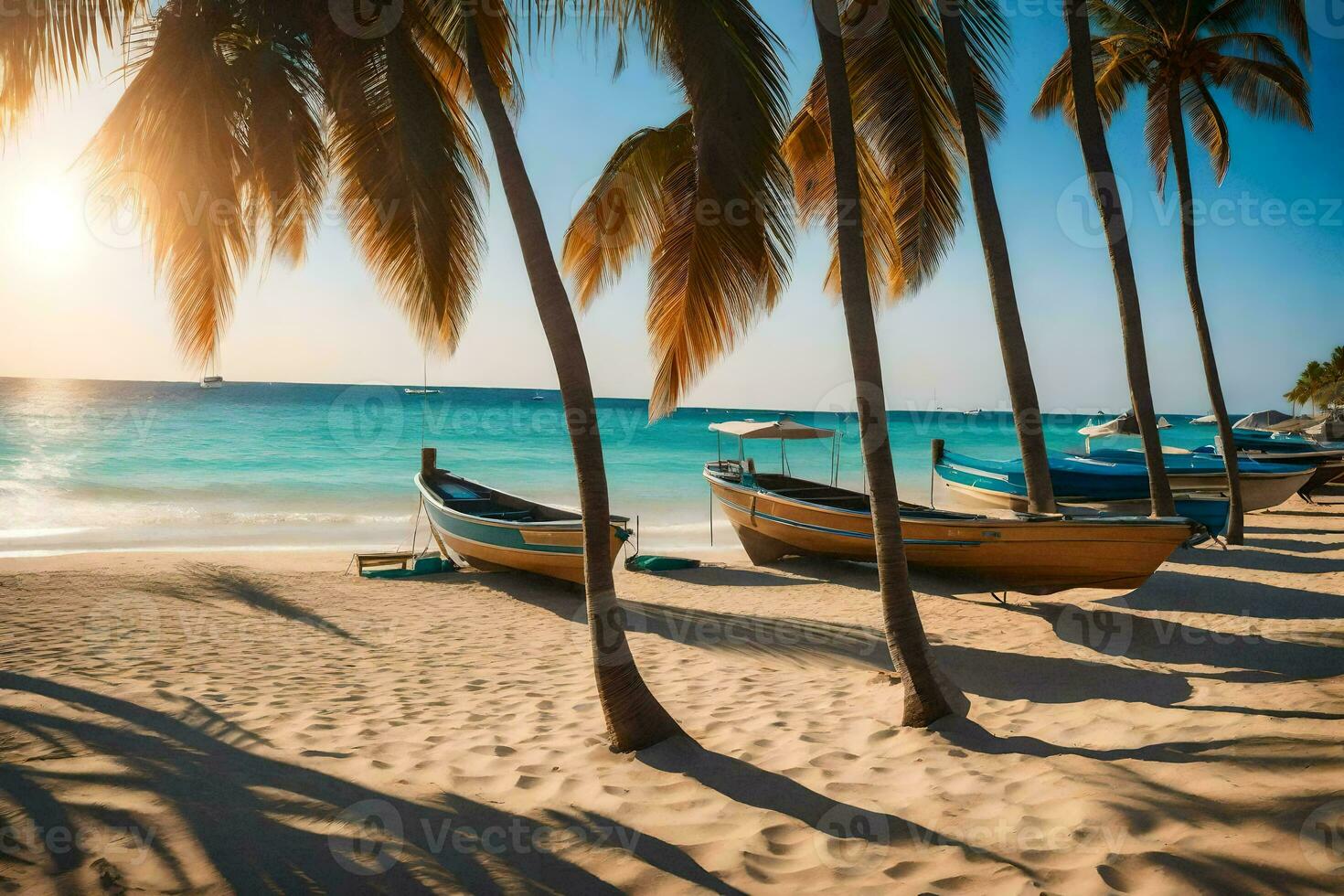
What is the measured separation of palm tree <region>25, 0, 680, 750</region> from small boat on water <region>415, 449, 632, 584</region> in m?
3.72

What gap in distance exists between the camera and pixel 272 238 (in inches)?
250

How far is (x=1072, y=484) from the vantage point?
637 inches

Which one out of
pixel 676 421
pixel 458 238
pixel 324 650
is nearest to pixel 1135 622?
pixel 458 238

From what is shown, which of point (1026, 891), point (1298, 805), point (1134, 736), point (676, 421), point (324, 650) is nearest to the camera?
point (1026, 891)

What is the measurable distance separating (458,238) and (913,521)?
657 cm

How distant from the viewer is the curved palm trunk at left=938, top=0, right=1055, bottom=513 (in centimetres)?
690

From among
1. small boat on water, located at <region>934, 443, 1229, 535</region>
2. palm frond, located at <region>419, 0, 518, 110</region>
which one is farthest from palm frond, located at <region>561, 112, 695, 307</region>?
small boat on water, located at <region>934, 443, 1229, 535</region>

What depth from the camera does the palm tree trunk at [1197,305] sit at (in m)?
11.6

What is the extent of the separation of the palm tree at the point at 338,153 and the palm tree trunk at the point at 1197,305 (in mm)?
11144

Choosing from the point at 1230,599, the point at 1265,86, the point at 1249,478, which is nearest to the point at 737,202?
the point at 1230,599

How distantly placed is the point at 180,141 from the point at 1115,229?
10.2 m

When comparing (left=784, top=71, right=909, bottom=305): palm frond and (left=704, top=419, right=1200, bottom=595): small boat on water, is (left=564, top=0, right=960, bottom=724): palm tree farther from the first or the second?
(left=704, top=419, right=1200, bottom=595): small boat on water

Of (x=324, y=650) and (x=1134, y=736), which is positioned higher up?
(x=1134, y=736)

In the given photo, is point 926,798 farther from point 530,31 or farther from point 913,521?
point 913,521
